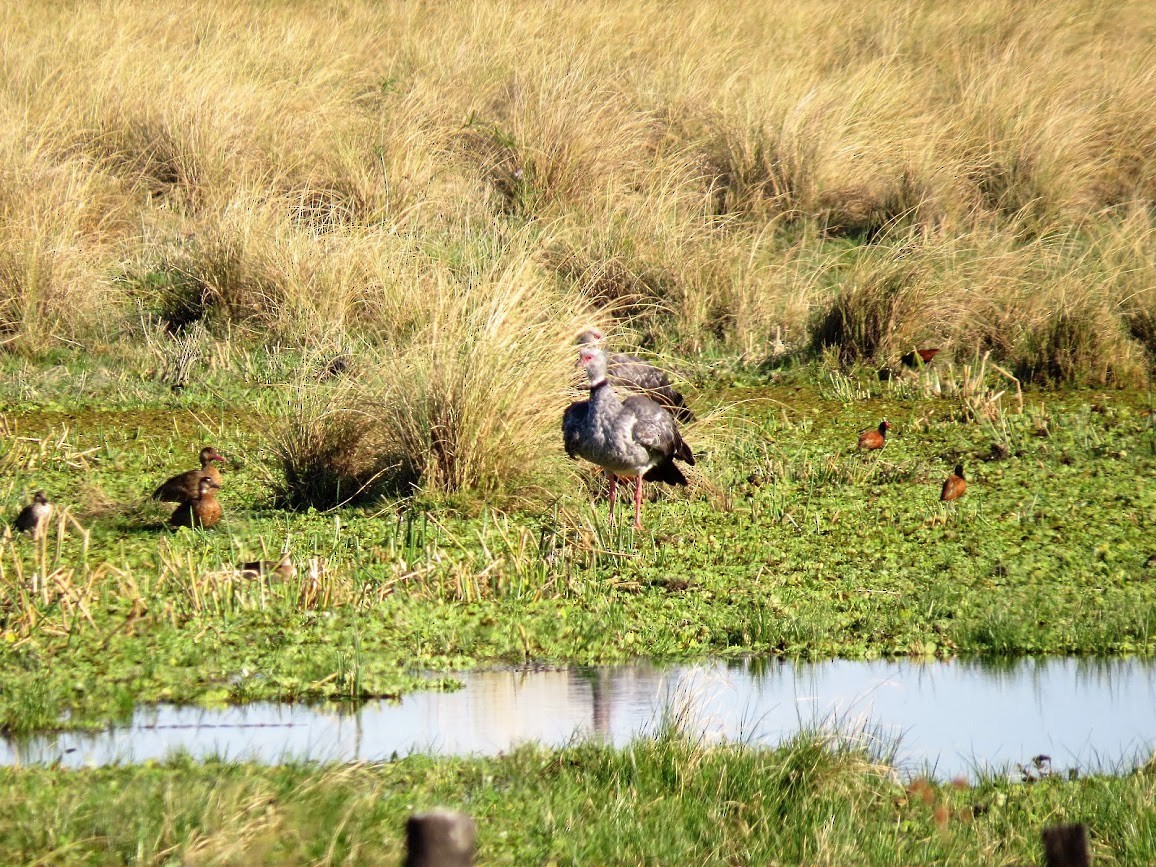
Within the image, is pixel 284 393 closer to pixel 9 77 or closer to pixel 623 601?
pixel 623 601

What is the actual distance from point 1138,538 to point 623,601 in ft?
10.5

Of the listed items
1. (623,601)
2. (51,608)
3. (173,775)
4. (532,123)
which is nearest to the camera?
(173,775)

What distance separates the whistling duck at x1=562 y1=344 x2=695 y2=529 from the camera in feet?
32.8

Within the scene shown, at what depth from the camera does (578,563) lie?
29.8ft

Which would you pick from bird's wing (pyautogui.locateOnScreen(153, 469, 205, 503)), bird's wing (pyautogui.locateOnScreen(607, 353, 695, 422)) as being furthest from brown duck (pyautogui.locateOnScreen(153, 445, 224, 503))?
bird's wing (pyautogui.locateOnScreen(607, 353, 695, 422))

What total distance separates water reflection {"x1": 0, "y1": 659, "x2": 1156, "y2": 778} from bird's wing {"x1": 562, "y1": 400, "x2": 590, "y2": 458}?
2703 millimetres

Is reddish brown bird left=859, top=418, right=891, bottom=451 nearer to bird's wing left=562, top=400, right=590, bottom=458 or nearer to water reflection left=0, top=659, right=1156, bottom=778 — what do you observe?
bird's wing left=562, top=400, right=590, bottom=458

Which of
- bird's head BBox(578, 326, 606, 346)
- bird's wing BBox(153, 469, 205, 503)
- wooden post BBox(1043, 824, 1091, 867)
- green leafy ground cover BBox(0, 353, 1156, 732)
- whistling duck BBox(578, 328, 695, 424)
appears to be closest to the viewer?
wooden post BBox(1043, 824, 1091, 867)

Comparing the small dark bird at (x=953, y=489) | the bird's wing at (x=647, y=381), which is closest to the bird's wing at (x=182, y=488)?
the bird's wing at (x=647, y=381)

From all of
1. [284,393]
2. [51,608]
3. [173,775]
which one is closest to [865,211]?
[284,393]

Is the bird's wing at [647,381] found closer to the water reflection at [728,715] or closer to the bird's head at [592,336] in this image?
the bird's head at [592,336]

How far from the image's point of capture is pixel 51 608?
25.4 feet

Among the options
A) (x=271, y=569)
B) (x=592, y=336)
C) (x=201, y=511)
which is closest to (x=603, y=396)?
(x=592, y=336)

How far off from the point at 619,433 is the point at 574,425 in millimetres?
363
